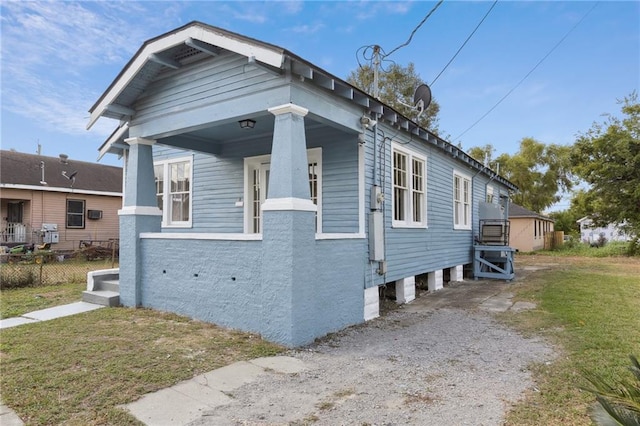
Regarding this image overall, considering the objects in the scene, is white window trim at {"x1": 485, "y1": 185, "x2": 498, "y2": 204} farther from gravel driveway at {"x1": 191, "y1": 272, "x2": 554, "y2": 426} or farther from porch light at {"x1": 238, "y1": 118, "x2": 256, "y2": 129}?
porch light at {"x1": 238, "y1": 118, "x2": 256, "y2": 129}

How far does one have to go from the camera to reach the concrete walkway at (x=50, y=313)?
226 inches

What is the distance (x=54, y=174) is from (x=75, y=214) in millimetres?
2258

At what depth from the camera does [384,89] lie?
24047mm

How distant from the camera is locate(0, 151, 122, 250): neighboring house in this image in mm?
16016

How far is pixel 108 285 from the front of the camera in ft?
24.6

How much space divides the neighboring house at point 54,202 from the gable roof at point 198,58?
1255 cm

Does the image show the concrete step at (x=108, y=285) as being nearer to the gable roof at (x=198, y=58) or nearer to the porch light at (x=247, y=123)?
Answer: the gable roof at (x=198, y=58)

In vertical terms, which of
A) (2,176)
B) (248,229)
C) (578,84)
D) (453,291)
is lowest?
(453,291)

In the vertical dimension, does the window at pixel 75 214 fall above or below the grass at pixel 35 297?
above

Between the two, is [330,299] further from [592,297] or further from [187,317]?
[592,297]

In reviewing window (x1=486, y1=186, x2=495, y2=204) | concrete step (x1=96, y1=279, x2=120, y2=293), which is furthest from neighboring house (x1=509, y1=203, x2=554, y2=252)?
concrete step (x1=96, y1=279, x2=120, y2=293)

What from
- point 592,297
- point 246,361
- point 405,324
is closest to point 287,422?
point 246,361

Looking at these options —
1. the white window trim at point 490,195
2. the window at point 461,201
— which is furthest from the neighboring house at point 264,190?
the white window trim at point 490,195

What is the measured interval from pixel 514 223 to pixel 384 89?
13052 mm
